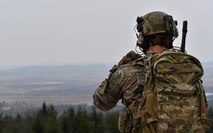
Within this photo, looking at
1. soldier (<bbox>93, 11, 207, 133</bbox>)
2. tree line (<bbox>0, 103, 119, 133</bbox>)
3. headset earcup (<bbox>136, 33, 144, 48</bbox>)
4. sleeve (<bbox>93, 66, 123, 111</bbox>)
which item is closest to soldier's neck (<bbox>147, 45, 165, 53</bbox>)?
soldier (<bbox>93, 11, 207, 133</bbox>)

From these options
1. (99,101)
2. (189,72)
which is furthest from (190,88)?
(99,101)

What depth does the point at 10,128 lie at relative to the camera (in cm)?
5841

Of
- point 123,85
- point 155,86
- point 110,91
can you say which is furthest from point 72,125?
point 155,86

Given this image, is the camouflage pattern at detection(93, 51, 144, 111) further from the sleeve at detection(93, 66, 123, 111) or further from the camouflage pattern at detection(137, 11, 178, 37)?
the camouflage pattern at detection(137, 11, 178, 37)

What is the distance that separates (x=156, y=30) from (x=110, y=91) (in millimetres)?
676

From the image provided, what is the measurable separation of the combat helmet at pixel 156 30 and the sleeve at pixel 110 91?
36 centimetres

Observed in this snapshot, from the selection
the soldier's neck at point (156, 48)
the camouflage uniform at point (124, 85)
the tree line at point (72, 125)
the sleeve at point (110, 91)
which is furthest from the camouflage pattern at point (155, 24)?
the tree line at point (72, 125)

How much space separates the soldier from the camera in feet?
14.1

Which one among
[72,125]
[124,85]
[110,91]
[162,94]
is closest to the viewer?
[162,94]

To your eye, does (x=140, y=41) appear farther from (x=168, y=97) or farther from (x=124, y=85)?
(x=168, y=97)

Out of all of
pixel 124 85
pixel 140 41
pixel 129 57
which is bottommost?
pixel 124 85

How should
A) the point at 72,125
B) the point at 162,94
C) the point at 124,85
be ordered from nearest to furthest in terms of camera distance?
the point at 162,94 → the point at 124,85 → the point at 72,125

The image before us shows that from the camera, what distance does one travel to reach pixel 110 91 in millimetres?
4668

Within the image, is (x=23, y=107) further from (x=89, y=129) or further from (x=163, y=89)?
(x=163, y=89)
